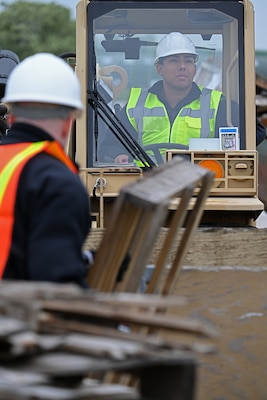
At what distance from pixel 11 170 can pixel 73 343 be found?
1.03 meters

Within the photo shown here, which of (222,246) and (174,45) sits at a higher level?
(174,45)

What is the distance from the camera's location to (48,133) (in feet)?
15.2

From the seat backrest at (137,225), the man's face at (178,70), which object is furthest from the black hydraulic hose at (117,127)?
the seat backrest at (137,225)

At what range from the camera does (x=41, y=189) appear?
4371 mm

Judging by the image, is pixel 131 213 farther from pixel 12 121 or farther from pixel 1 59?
pixel 1 59

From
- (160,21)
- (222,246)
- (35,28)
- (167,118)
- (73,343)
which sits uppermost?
(35,28)

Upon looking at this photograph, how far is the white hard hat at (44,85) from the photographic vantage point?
15.2 ft

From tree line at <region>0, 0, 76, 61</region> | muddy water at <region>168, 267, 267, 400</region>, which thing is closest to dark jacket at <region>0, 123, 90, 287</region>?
muddy water at <region>168, 267, 267, 400</region>

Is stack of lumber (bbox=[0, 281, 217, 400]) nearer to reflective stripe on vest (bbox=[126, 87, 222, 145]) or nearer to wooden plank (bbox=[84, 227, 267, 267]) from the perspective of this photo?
wooden plank (bbox=[84, 227, 267, 267])

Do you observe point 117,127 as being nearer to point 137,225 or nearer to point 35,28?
point 137,225

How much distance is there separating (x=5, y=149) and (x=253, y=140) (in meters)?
4.28

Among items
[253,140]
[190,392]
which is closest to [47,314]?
[190,392]

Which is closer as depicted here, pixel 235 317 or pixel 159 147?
pixel 235 317

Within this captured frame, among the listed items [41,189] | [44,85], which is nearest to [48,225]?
[41,189]
